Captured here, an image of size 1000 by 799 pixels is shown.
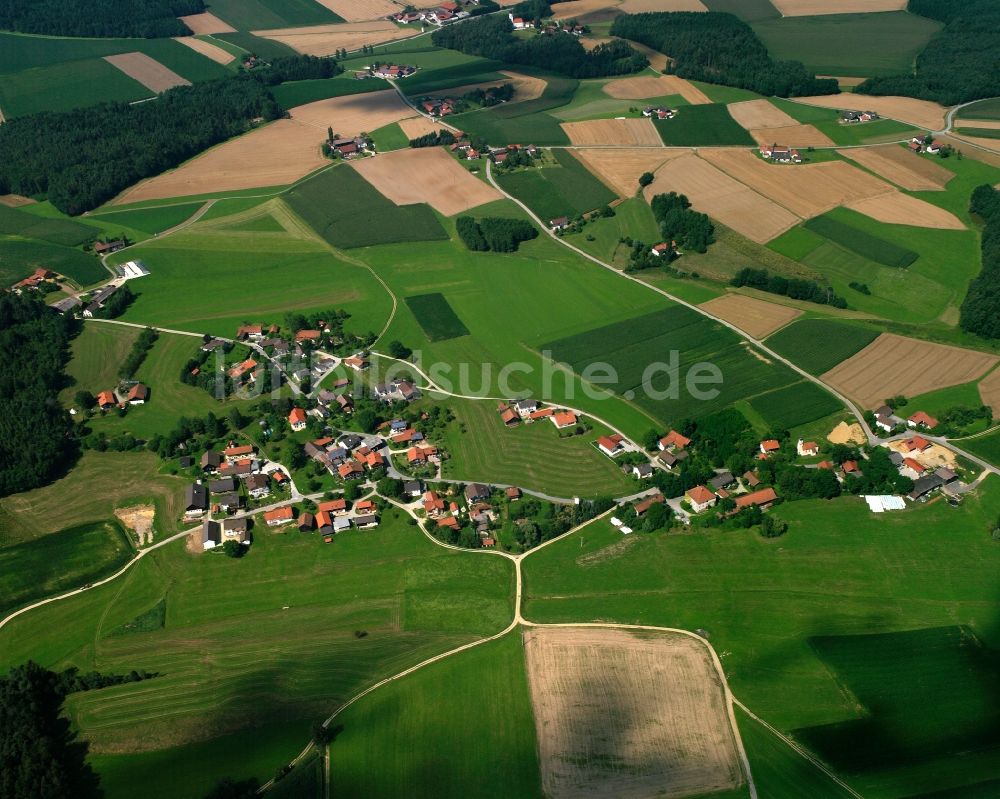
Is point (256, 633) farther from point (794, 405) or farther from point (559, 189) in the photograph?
point (559, 189)

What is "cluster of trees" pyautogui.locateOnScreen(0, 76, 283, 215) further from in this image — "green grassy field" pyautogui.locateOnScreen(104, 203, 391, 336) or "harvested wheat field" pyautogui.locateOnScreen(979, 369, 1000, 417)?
"harvested wheat field" pyautogui.locateOnScreen(979, 369, 1000, 417)

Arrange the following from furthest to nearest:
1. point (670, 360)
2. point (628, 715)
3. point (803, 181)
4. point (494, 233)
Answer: point (803, 181) < point (494, 233) < point (670, 360) < point (628, 715)

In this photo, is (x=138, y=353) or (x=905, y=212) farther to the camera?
(x=905, y=212)

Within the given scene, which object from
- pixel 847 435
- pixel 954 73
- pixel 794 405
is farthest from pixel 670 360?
pixel 954 73

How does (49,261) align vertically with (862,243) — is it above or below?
below

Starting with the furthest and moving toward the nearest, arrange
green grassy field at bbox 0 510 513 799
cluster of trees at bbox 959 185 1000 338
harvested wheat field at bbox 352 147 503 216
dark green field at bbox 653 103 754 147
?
dark green field at bbox 653 103 754 147 → harvested wheat field at bbox 352 147 503 216 → cluster of trees at bbox 959 185 1000 338 → green grassy field at bbox 0 510 513 799

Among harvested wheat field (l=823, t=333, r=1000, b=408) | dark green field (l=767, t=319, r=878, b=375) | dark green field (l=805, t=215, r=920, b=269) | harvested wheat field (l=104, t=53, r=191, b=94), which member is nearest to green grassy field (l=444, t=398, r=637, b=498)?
dark green field (l=767, t=319, r=878, b=375)

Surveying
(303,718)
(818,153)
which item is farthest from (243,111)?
(303,718)
